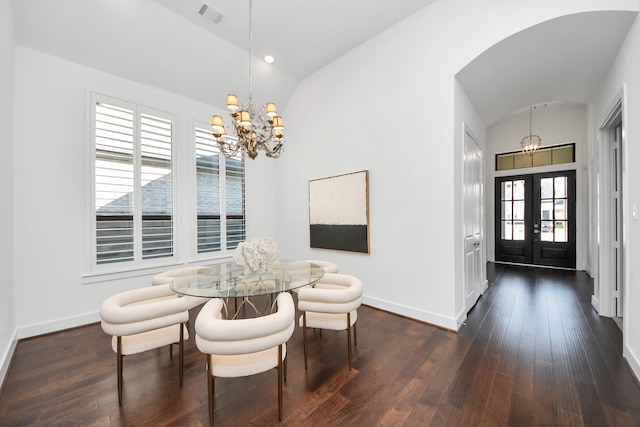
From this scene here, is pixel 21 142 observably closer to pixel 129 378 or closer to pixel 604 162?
pixel 129 378

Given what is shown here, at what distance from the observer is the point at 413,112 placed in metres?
3.18

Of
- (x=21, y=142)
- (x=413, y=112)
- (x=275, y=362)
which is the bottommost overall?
(x=275, y=362)

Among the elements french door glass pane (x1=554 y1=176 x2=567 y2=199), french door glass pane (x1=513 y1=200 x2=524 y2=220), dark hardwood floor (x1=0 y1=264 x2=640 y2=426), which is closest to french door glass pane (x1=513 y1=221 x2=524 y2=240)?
french door glass pane (x1=513 y1=200 x2=524 y2=220)

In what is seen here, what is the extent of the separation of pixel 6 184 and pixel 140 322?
2.16m

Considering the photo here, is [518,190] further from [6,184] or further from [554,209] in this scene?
[6,184]

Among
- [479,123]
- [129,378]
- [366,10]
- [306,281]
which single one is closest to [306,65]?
[366,10]

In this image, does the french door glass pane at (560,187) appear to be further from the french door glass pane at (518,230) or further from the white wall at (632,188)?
the white wall at (632,188)

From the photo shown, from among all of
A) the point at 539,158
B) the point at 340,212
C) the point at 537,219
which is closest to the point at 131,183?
the point at 340,212

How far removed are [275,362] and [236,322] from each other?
43 centimetres

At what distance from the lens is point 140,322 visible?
1739 millimetres

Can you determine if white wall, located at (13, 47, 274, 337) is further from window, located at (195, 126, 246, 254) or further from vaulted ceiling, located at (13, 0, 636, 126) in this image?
window, located at (195, 126, 246, 254)

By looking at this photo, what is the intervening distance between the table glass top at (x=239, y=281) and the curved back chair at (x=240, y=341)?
320 millimetres

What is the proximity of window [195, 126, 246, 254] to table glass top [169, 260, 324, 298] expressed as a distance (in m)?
1.78

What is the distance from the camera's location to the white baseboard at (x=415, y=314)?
2.87 metres
